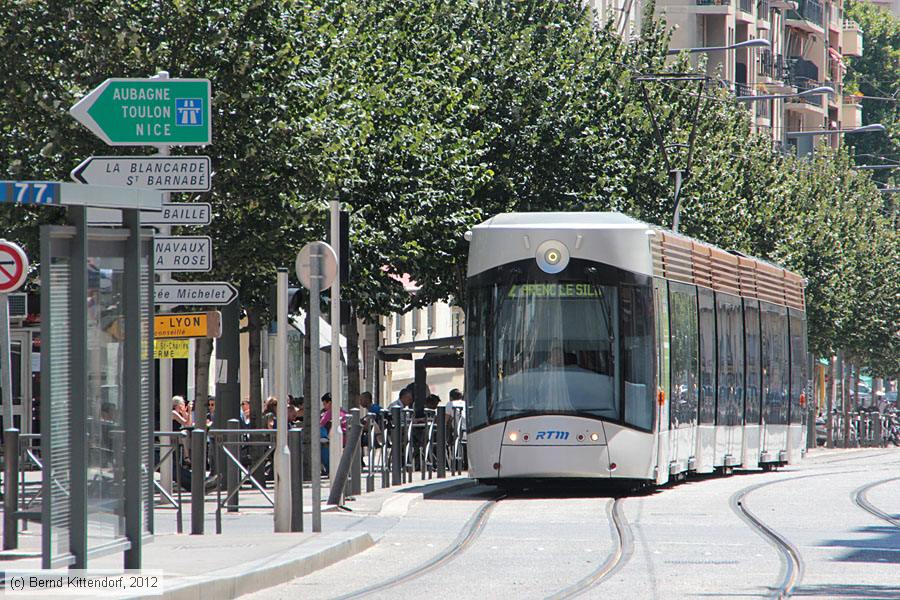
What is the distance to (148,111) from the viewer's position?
47.7ft

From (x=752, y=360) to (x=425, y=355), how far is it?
22.0ft

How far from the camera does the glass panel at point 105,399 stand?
A: 10438 mm

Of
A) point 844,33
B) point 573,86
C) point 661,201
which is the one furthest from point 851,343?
point 844,33

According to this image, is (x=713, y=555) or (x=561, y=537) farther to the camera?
(x=561, y=537)

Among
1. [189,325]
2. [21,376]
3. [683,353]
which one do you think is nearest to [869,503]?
[683,353]

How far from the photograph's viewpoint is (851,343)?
6181 cm

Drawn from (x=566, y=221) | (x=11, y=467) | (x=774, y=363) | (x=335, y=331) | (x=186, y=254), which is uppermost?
(x=566, y=221)

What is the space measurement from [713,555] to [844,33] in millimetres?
93157

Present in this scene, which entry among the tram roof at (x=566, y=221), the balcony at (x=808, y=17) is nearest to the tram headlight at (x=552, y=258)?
the tram roof at (x=566, y=221)

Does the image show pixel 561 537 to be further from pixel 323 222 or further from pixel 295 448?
pixel 323 222

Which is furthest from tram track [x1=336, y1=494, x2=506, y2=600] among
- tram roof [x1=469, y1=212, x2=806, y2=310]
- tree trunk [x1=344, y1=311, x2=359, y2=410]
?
tree trunk [x1=344, y1=311, x2=359, y2=410]

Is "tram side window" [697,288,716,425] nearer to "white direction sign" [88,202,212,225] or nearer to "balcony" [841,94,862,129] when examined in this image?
"white direction sign" [88,202,212,225]

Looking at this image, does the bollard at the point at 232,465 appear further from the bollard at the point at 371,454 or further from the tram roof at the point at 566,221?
the tram roof at the point at 566,221

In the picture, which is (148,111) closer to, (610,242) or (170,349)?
(170,349)
